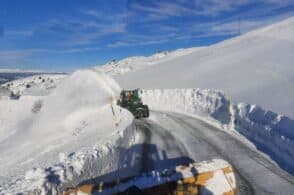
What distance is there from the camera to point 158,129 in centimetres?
2675

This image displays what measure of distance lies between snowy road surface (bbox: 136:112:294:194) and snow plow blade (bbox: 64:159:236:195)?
3.94 feet

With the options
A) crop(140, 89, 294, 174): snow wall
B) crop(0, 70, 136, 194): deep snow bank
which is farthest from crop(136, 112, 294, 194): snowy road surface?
crop(0, 70, 136, 194): deep snow bank

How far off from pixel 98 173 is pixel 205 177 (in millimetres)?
4365

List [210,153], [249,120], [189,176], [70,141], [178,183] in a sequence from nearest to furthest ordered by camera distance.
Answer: [178,183] → [189,176] → [210,153] → [249,120] → [70,141]

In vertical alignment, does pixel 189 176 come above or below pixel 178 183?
above

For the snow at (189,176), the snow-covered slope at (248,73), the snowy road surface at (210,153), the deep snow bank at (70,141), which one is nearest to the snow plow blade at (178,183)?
the snow at (189,176)

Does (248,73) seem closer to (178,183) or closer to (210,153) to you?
(210,153)

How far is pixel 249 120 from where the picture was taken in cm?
2509

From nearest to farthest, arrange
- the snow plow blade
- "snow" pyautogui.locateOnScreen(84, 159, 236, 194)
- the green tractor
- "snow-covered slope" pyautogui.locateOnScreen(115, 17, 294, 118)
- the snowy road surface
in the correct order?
1. the snow plow blade
2. "snow" pyautogui.locateOnScreen(84, 159, 236, 194)
3. the snowy road surface
4. the green tractor
5. "snow-covered slope" pyautogui.locateOnScreen(115, 17, 294, 118)

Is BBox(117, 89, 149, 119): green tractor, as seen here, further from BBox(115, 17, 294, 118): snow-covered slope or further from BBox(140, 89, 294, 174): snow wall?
BBox(115, 17, 294, 118): snow-covered slope

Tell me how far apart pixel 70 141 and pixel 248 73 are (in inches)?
1862

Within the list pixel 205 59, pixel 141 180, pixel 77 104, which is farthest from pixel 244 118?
pixel 205 59

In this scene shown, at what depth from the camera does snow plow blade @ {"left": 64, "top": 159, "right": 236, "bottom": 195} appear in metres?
10.8

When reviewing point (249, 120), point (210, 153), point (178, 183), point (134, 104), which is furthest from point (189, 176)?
point (134, 104)
